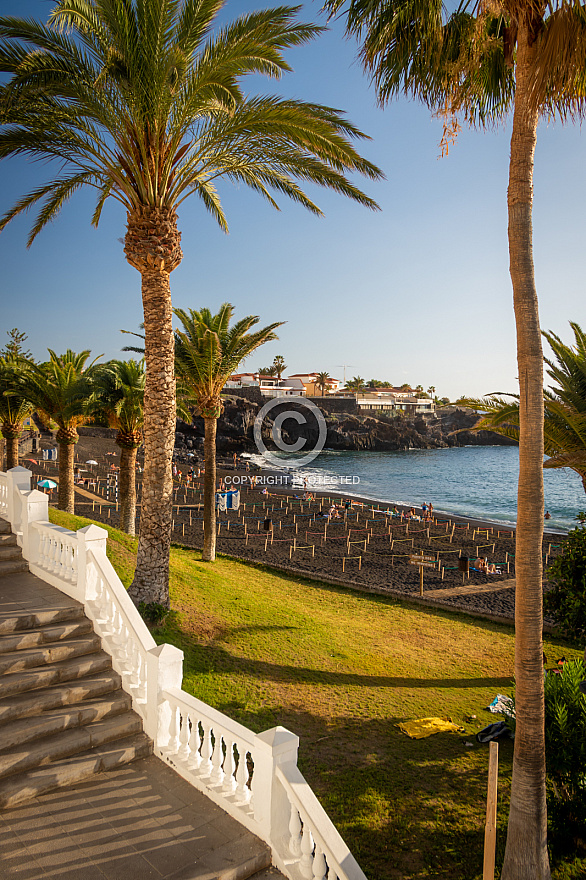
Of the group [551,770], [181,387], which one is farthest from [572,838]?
[181,387]

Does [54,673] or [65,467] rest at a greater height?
[65,467]

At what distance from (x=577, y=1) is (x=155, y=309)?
→ 7.59 metres

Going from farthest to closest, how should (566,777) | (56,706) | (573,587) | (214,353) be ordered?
(214,353), (573,587), (566,777), (56,706)

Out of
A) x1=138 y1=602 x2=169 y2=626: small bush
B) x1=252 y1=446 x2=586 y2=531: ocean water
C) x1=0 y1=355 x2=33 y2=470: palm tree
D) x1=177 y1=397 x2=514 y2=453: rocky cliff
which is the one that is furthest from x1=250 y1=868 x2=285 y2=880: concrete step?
x1=177 y1=397 x2=514 y2=453: rocky cliff

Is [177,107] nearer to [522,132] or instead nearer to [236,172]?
[236,172]

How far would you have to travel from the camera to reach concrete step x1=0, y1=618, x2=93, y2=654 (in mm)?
5707

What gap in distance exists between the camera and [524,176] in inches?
208

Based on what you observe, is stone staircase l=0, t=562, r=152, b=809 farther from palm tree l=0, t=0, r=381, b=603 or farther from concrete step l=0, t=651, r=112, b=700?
palm tree l=0, t=0, r=381, b=603

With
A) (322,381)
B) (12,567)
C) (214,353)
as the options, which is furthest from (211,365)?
(322,381)

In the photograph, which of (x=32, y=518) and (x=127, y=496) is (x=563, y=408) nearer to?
(x=32, y=518)

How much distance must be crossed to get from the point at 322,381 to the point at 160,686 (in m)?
124

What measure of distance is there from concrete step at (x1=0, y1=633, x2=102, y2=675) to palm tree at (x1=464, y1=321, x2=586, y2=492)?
673cm

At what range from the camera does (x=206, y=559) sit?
18109 millimetres

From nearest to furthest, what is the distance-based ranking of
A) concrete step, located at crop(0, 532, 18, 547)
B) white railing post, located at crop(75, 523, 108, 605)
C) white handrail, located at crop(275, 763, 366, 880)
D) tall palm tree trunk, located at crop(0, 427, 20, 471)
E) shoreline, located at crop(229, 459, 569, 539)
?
white handrail, located at crop(275, 763, 366, 880)
white railing post, located at crop(75, 523, 108, 605)
concrete step, located at crop(0, 532, 18, 547)
tall palm tree trunk, located at crop(0, 427, 20, 471)
shoreline, located at crop(229, 459, 569, 539)
